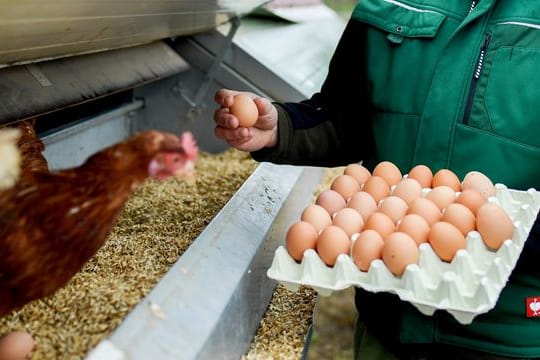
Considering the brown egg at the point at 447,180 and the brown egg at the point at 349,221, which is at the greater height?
the brown egg at the point at 447,180

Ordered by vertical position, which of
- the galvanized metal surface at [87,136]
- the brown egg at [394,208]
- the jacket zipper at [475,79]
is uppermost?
the jacket zipper at [475,79]

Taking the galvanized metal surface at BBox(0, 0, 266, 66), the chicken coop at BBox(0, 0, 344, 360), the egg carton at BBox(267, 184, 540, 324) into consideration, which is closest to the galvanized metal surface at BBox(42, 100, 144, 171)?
the chicken coop at BBox(0, 0, 344, 360)

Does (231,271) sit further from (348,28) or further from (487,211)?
(348,28)

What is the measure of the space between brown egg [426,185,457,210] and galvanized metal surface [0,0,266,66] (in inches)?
29.1

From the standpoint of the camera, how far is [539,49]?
5.04ft

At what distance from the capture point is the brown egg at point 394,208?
137 cm

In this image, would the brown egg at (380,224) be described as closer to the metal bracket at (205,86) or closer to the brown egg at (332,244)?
the brown egg at (332,244)

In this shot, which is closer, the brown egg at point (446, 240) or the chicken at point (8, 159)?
the chicken at point (8, 159)

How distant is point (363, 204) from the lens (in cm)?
141

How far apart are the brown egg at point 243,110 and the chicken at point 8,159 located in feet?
1.50

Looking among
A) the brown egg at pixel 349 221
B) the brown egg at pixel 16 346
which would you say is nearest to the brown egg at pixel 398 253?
the brown egg at pixel 349 221

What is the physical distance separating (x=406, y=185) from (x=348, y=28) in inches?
22.4

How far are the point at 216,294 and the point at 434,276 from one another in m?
0.39

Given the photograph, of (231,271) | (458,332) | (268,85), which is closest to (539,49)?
(458,332)
